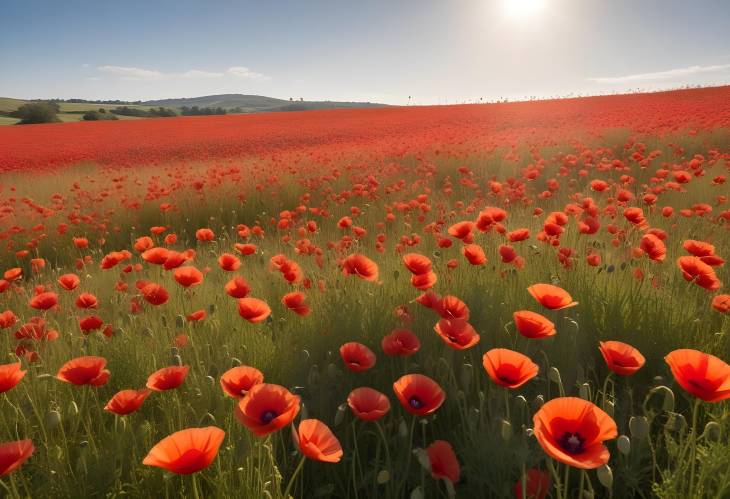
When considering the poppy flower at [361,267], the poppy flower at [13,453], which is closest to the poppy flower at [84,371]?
the poppy flower at [13,453]

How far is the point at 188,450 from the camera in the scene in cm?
92

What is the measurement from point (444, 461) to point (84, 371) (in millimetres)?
1056

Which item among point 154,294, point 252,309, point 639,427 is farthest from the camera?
point 154,294

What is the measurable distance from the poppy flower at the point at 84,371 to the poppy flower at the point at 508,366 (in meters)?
1.10

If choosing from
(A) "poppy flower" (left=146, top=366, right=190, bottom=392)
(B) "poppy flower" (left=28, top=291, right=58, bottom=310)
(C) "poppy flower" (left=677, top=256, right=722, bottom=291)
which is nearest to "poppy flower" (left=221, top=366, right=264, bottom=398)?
(A) "poppy flower" (left=146, top=366, right=190, bottom=392)

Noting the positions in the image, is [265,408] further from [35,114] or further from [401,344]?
[35,114]

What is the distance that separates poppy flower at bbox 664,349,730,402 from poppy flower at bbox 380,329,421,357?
701 mm

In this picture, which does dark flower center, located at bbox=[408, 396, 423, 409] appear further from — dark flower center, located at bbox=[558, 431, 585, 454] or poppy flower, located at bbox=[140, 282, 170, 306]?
poppy flower, located at bbox=[140, 282, 170, 306]

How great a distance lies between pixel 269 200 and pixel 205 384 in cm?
517

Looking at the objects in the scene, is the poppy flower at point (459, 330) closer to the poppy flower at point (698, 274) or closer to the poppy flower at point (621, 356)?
the poppy flower at point (621, 356)

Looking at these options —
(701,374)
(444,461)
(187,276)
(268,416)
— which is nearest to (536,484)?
(444,461)

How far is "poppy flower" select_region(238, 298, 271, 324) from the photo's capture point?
166cm

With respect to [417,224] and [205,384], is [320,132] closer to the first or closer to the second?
[417,224]

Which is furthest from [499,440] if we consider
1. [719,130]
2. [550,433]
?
[719,130]
